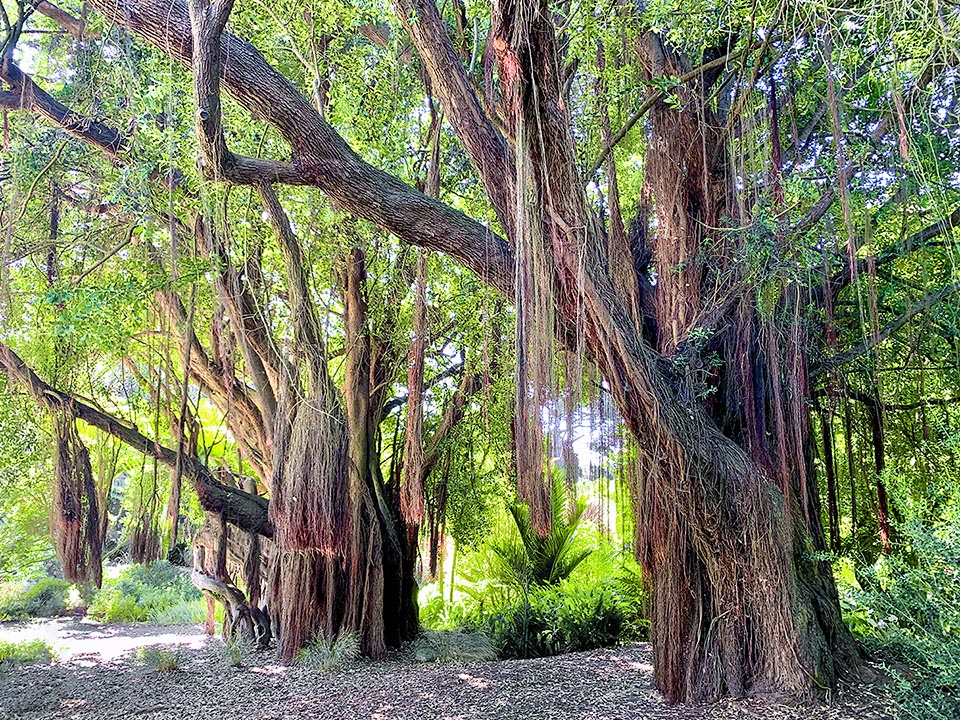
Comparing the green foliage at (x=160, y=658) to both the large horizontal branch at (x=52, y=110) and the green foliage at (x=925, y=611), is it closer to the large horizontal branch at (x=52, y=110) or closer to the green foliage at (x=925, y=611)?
the large horizontal branch at (x=52, y=110)

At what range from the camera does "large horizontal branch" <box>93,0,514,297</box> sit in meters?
2.90

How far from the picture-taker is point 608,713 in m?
3.61

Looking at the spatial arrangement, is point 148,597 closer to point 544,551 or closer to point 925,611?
point 544,551

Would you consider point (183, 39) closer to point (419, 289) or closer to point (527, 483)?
point (419, 289)

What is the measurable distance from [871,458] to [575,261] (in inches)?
118

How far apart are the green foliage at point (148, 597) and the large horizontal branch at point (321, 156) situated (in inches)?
302

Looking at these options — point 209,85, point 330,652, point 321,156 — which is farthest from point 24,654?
point 209,85

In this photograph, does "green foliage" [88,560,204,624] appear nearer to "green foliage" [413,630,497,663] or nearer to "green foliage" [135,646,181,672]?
"green foliage" [135,646,181,672]

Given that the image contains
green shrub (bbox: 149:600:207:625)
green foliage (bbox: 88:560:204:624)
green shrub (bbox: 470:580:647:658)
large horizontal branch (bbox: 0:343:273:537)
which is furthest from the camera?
green foliage (bbox: 88:560:204:624)

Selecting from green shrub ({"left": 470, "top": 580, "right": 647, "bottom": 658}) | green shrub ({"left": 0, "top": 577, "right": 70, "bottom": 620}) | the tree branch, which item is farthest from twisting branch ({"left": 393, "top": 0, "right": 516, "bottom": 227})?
green shrub ({"left": 0, "top": 577, "right": 70, "bottom": 620})

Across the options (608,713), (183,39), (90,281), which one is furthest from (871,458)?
(90,281)

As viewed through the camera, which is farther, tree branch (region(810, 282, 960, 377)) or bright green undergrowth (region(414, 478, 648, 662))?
bright green undergrowth (region(414, 478, 648, 662))

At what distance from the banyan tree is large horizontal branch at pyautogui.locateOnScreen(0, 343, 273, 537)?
0.13m

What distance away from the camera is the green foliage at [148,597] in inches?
364
